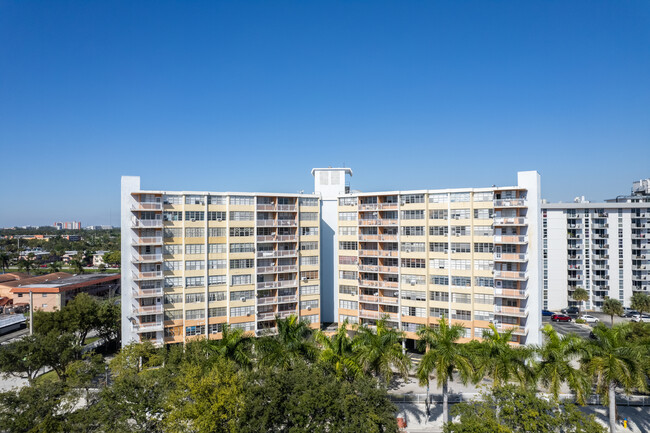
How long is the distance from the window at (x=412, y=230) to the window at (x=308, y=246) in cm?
1299

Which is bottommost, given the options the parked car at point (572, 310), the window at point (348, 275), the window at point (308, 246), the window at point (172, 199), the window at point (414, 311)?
the parked car at point (572, 310)

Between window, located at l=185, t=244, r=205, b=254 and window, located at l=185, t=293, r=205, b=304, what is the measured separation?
18.1 ft

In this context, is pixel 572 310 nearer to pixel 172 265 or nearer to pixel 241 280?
pixel 241 280

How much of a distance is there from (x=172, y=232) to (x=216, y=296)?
10264mm

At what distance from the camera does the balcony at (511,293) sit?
4625cm

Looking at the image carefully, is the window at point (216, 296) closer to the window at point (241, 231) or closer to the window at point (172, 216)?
the window at point (241, 231)

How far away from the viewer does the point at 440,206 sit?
165ft

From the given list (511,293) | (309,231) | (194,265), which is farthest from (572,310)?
(194,265)

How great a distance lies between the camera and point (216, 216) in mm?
50969

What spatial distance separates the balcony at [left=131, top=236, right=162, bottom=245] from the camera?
4741 centimetres

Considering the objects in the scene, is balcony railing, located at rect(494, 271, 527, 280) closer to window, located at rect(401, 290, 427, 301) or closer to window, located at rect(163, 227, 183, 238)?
window, located at rect(401, 290, 427, 301)

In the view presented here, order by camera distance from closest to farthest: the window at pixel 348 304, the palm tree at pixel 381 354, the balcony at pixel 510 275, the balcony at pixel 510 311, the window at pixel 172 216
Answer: the palm tree at pixel 381 354, the balcony at pixel 510 311, the balcony at pixel 510 275, the window at pixel 172 216, the window at pixel 348 304

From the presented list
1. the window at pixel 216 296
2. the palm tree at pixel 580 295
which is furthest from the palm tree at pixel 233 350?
the palm tree at pixel 580 295

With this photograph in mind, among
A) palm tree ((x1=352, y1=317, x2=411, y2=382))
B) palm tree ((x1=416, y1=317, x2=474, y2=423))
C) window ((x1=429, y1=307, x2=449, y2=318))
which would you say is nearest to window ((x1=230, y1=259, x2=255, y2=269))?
palm tree ((x1=352, y1=317, x2=411, y2=382))
